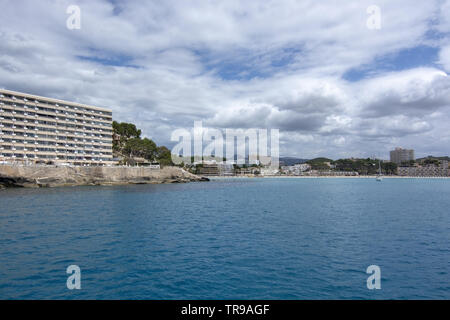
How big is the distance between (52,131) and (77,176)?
36.3 m

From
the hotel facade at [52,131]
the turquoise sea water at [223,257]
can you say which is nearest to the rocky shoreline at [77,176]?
the hotel facade at [52,131]

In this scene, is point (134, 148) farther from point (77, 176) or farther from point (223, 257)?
point (223, 257)

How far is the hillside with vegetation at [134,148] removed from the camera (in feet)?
488

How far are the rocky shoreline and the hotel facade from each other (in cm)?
2090

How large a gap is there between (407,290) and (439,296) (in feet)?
4.18

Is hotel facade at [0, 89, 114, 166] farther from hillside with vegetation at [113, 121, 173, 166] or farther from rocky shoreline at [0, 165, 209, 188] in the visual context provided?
rocky shoreline at [0, 165, 209, 188]

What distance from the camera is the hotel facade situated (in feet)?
369

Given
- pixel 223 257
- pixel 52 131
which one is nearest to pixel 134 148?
pixel 52 131

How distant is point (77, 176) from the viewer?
10462 cm
